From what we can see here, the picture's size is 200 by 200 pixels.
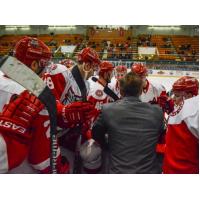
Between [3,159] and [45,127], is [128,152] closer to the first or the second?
[45,127]

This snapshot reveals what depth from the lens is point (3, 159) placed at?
0.95 m

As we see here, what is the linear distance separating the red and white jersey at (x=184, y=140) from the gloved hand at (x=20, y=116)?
1.79ft

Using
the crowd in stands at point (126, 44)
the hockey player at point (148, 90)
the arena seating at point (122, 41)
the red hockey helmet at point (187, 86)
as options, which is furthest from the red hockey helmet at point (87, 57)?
the arena seating at point (122, 41)

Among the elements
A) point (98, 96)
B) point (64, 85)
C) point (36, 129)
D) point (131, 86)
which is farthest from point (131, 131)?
point (98, 96)

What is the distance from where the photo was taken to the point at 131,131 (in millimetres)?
1320

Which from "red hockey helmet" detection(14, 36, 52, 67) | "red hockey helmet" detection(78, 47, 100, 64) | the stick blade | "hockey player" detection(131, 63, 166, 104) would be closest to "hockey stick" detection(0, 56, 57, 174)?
the stick blade

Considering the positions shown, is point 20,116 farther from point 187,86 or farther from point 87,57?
point 187,86

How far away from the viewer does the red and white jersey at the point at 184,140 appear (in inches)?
38.6

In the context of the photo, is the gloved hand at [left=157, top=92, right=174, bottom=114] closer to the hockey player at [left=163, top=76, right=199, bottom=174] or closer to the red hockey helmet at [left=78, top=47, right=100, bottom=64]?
the red hockey helmet at [left=78, top=47, right=100, bottom=64]

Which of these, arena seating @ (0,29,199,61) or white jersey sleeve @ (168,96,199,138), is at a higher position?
arena seating @ (0,29,199,61)

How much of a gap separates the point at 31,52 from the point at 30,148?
0.42m

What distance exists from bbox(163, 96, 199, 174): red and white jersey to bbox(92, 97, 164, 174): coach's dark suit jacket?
8.0 inches

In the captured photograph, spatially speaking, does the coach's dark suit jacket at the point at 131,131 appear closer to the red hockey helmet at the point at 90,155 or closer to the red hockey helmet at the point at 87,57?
the red hockey helmet at the point at 90,155

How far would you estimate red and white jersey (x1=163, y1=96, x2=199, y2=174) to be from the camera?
0.98m
